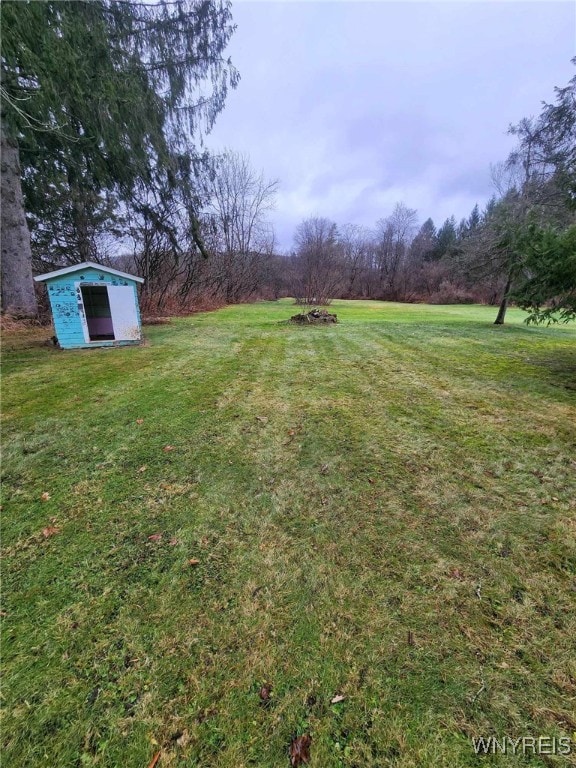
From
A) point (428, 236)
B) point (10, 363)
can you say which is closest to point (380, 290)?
point (428, 236)

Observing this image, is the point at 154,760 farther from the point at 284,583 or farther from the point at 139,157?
the point at 139,157

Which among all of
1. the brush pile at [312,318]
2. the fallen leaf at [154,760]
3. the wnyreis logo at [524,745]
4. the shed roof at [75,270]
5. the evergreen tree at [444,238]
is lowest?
the wnyreis logo at [524,745]

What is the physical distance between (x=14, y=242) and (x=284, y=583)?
403 inches

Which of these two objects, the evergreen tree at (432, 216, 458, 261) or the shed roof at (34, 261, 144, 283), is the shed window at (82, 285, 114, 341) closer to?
the shed roof at (34, 261, 144, 283)

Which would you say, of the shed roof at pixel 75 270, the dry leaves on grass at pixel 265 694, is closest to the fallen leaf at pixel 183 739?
the dry leaves on grass at pixel 265 694

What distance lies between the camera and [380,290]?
40.7m

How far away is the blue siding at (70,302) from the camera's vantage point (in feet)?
21.6

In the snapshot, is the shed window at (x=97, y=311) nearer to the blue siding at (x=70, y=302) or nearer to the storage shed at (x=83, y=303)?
the storage shed at (x=83, y=303)

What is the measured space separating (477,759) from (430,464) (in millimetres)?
1954

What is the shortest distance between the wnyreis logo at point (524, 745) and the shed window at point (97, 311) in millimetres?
9130

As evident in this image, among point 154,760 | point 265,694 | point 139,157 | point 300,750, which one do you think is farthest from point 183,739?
point 139,157

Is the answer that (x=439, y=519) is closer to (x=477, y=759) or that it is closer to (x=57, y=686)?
(x=477, y=759)

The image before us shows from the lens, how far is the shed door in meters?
7.23

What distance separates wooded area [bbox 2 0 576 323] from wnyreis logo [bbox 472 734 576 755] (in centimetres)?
580
